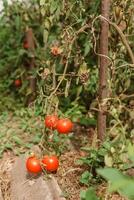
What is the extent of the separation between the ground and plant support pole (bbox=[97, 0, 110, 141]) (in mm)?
319

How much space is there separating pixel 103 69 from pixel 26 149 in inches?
38.4

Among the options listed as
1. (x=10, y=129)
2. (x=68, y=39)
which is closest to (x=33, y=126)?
(x=10, y=129)

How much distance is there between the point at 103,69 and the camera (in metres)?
3.32

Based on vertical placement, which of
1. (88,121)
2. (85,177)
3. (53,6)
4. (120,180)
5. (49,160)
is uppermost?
(53,6)

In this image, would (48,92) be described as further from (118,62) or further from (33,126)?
(33,126)

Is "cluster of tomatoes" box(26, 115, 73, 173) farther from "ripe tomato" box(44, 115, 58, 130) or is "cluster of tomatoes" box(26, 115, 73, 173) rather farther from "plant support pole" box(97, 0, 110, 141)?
"plant support pole" box(97, 0, 110, 141)

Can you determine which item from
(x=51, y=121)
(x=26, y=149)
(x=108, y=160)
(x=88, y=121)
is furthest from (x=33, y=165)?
(x=88, y=121)

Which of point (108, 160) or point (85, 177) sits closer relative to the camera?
point (108, 160)

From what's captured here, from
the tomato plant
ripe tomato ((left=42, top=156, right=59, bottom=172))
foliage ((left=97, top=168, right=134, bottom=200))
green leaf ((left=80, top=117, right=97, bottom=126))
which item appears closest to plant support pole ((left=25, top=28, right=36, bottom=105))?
the tomato plant

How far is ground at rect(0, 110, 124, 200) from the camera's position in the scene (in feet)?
11.0

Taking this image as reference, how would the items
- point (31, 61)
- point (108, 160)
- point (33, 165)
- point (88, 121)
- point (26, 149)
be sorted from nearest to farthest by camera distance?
point (108, 160), point (33, 165), point (26, 149), point (88, 121), point (31, 61)

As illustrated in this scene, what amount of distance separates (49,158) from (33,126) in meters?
0.99

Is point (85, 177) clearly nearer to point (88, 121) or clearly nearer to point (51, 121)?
point (51, 121)

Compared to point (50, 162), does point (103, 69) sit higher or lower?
higher
